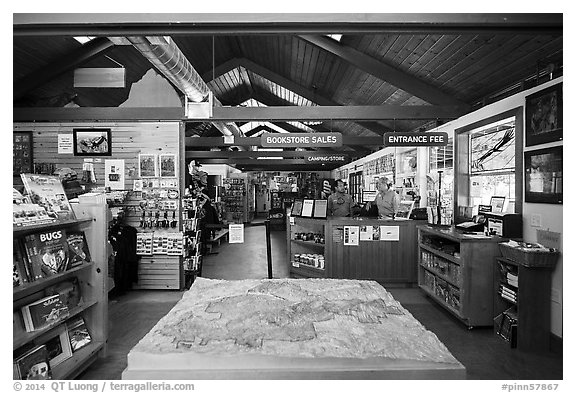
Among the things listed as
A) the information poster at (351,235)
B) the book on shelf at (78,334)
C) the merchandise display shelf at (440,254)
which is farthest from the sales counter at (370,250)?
the book on shelf at (78,334)

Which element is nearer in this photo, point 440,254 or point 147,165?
point 440,254

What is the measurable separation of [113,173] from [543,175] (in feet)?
20.5

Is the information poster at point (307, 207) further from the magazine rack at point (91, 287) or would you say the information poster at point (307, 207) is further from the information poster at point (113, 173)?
the magazine rack at point (91, 287)

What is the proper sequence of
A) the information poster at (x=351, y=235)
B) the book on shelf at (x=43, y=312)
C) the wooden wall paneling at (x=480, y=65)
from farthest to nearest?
the information poster at (x=351, y=235) < the wooden wall paneling at (x=480, y=65) < the book on shelf at (x=43, y=312)

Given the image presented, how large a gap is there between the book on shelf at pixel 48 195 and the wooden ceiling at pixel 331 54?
111cm

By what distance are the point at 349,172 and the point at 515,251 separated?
1441 centimetres

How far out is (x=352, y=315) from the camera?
7.98 feet

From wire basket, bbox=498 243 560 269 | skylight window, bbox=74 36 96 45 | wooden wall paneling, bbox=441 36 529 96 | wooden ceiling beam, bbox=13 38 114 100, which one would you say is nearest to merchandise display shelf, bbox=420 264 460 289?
wire basket, bbox=498 243 560 269

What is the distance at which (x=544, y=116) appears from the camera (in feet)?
13.6

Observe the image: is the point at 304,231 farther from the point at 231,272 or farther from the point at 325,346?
the point at 325,346

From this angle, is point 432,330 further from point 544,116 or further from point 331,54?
point 331,54

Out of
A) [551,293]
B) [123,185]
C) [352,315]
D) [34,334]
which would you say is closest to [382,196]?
[551,293]

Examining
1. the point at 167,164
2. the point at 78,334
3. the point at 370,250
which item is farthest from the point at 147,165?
the point at 370,250

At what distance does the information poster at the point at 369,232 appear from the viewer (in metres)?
6.42
